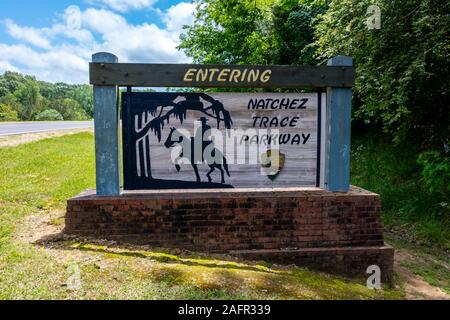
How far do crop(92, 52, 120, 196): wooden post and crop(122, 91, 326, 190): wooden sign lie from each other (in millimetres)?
193

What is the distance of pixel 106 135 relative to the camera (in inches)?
176

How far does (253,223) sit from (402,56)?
17.7 feet

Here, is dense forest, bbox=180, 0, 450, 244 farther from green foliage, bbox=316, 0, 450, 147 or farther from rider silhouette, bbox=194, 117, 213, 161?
rider silhouette, bbox=194, 117, 213, 161

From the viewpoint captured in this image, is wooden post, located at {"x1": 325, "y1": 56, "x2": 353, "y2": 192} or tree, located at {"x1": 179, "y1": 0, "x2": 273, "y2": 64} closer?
wooden post, located at {"x1": 325, "y1": 56, "x2": 353, "y2": 192}

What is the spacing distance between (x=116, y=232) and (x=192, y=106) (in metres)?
1.90

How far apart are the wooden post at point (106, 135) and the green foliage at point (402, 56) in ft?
18.2

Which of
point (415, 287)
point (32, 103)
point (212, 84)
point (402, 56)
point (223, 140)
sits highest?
point (32, 103)

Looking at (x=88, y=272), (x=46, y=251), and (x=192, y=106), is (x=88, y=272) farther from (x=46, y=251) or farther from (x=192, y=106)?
(x=192, y=106)

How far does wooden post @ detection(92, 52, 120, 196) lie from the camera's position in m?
4.43

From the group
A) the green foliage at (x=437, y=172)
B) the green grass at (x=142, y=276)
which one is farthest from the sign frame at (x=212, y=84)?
the green foliage at (x=437, y=172)

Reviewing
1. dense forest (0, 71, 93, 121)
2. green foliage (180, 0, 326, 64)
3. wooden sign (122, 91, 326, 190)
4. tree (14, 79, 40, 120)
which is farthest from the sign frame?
tree (14, 79, 40, 120)

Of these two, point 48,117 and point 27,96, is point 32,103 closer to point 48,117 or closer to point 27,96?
point 27,96

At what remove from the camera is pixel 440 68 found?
7.39 meters

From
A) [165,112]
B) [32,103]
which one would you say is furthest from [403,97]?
[32,103]
